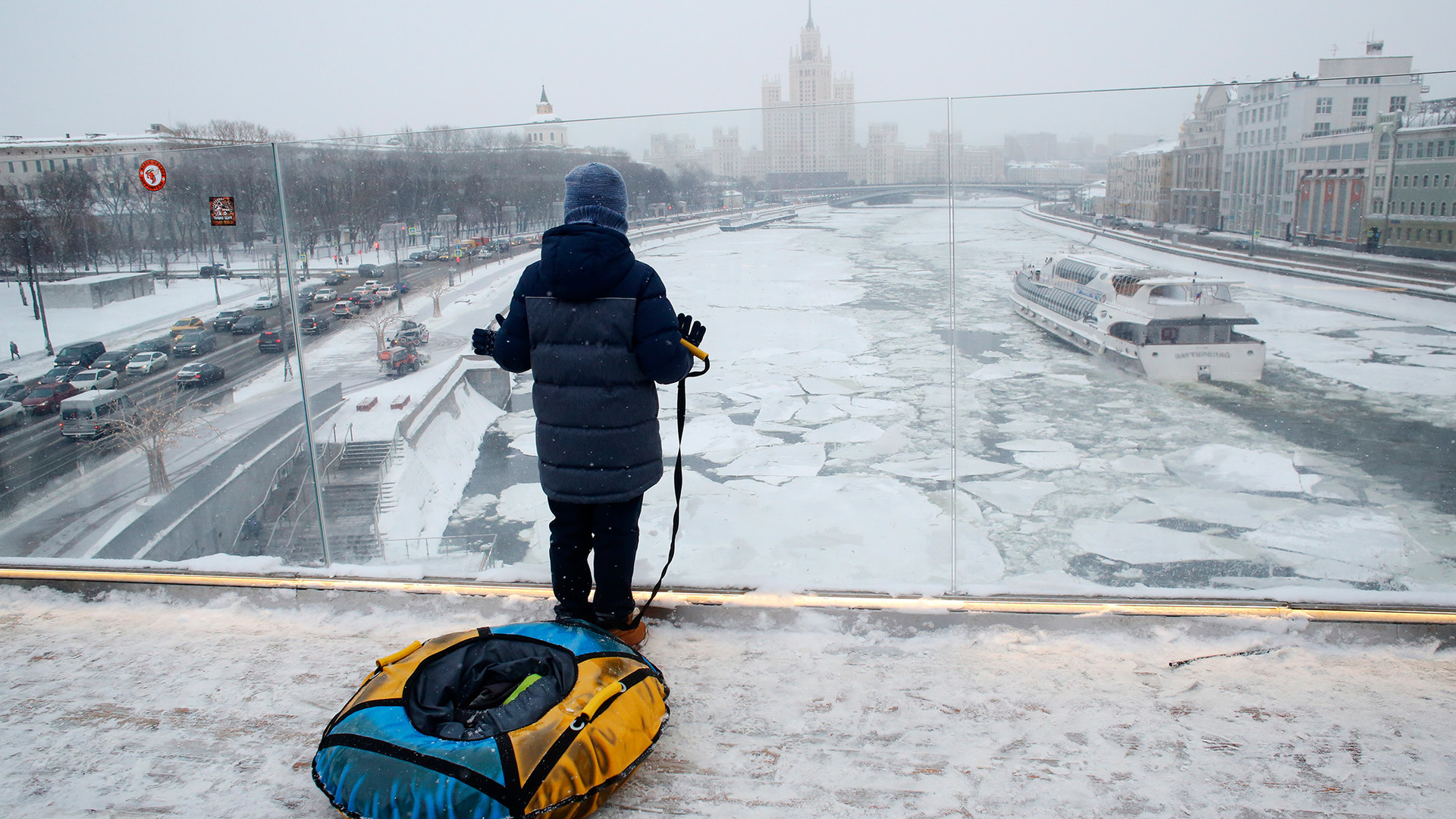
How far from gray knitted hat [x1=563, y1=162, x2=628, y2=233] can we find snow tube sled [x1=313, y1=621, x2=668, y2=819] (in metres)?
0.93

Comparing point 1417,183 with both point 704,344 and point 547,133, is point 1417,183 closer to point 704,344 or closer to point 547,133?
point 704,344

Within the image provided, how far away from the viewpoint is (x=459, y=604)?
2264 millimetres

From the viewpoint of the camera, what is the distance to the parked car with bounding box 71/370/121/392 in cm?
292

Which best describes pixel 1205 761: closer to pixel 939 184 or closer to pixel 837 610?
pixel 837 610

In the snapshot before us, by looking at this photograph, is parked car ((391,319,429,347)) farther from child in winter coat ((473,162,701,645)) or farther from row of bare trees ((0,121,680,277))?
child in winter coat ((473,162,701,645))

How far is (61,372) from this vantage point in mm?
2920

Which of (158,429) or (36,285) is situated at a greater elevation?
(36,285)

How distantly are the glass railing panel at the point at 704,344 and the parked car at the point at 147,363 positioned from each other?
0.60 meters

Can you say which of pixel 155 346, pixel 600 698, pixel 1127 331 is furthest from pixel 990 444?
pixel 155 346

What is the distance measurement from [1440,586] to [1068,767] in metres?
1.43

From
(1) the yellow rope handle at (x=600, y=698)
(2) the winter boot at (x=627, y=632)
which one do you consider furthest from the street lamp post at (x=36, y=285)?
(1) the yellow rope handle at (x=600, y=698)

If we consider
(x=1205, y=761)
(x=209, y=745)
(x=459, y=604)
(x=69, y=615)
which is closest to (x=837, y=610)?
(x=1205, y=761)

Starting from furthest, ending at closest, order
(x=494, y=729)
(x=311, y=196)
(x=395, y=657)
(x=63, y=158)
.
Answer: (x=63, y=158) < (x=311, y=196) < (x=395, y=657) < (x=494, y=729)

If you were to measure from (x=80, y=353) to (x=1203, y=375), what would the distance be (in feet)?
12.6
